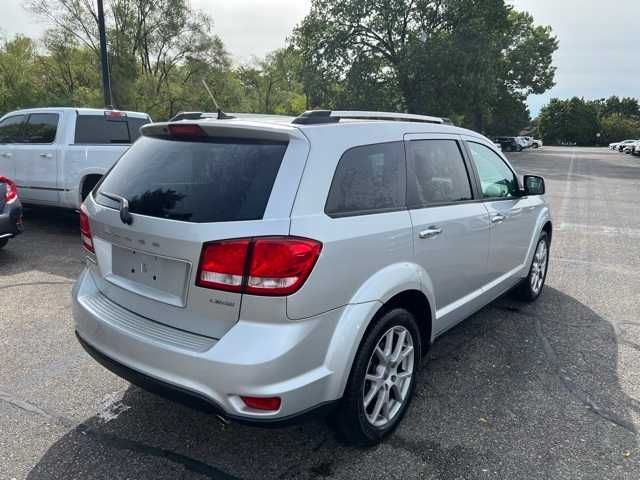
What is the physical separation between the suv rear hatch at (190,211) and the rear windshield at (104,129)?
4995mm

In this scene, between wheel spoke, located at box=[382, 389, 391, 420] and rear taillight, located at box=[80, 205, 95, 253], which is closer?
wheel spoke, located at box=[382, 389, 391, 420]

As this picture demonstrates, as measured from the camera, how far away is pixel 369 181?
2.59m

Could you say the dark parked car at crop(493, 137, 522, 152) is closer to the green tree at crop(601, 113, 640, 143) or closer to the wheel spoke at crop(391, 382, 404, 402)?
the green tree at crop(601, 113, 640, 143)

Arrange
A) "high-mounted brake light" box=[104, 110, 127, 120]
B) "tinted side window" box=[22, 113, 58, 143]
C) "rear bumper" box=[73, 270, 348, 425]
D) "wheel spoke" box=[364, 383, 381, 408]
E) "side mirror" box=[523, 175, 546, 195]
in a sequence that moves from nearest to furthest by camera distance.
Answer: "rear bumper" box=[73, 270, 348, 425] → "wheel spoke" box=[364, 383, 381, 408] → "side mirror" box=[523, 175, 546, 195] → "tinted side window" box=[22, 113, 58, 143] → "high-mounted brake light" box=[104, 110, 127, 120]

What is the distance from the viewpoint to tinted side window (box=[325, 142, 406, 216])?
7.82ft

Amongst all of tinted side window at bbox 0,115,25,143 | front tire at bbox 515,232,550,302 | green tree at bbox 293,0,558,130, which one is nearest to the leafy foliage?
green tree at bbox 293,0,558,130

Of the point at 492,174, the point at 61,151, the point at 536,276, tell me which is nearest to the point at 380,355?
the point at 492,174

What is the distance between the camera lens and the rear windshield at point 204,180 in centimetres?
219

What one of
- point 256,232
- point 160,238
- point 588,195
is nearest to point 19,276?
point 160,238

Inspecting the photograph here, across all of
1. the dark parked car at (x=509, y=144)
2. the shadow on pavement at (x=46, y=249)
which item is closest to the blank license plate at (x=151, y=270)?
the shadow on pavement at (x=46, y=249)

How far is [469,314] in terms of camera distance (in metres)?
3.63

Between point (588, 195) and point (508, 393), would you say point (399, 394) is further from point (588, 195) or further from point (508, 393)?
point (588, 195)

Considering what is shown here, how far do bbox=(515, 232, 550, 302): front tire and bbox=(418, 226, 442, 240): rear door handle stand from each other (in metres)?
2.14

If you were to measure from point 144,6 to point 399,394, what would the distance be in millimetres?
32833
